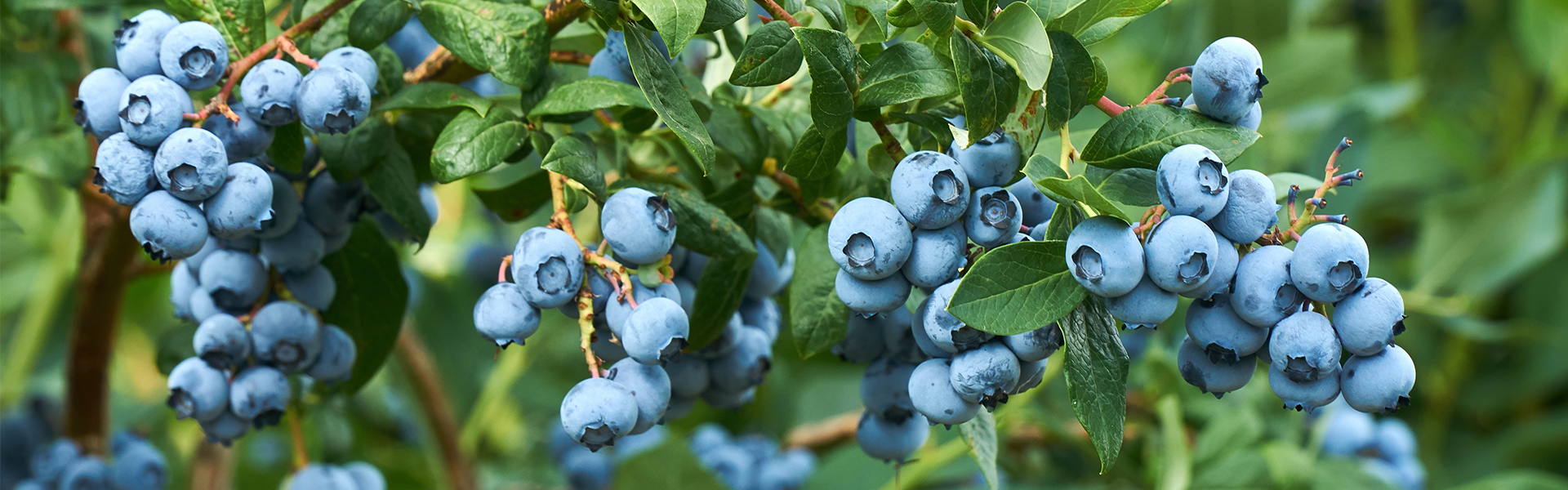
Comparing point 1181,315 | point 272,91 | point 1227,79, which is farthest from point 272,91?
point 1181,315

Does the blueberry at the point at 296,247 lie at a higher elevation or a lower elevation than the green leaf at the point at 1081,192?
lower

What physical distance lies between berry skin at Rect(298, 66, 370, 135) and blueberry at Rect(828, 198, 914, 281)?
221 mm

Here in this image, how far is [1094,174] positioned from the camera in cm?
50

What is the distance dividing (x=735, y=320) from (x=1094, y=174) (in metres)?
0.22

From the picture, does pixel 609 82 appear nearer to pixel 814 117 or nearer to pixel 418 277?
pixel 814 117

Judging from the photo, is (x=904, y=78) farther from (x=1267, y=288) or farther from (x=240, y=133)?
(x=240, y=133)

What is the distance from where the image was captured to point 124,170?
A: 1.66ft

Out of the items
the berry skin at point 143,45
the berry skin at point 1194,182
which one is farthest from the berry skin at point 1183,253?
the berry skin at point 143,45

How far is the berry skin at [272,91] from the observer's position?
509mm

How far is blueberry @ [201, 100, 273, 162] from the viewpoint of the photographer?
527 mm

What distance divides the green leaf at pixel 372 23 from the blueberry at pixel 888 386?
31 cm

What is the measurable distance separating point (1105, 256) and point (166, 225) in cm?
40

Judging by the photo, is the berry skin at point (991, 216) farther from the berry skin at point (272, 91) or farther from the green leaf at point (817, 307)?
the berry skin at point (272, 91)

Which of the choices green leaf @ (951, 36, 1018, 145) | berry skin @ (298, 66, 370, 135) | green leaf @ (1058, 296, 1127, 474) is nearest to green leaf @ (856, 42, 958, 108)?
green leaf @ (951, 36, 1018, 145)
